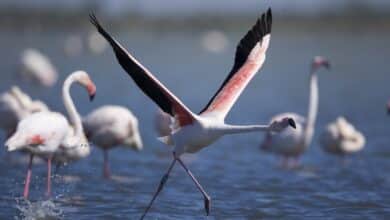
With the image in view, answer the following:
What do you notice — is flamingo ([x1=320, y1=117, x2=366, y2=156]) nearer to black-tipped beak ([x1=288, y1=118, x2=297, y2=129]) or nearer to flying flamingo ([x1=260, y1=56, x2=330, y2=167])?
flying flamingo ([x1=260, y1=56, x2=330, y2=167])

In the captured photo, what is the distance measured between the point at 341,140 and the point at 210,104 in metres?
Result: 3.93

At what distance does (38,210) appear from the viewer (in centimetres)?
814

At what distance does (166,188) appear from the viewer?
9633 mm

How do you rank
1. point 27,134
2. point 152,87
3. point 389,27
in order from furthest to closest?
point 389,27
point 27,134
point 152,87

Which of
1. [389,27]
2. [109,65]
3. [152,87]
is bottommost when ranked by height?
[152,87]

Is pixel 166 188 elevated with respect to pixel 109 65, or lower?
lower

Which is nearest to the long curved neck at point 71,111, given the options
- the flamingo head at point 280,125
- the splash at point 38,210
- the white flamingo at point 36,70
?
the splash at point 38,210

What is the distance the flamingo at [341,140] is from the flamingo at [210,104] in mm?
3570

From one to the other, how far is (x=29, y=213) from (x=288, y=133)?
4.18 metres

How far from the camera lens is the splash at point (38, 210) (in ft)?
26.1

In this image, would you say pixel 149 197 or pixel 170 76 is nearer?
pixel 149 197

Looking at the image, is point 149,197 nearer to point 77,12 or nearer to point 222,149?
point 222,149

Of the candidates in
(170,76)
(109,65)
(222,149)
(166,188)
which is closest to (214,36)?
(109,65)

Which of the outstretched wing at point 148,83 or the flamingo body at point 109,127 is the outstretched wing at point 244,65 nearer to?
the outstretched wing at point 148,83
